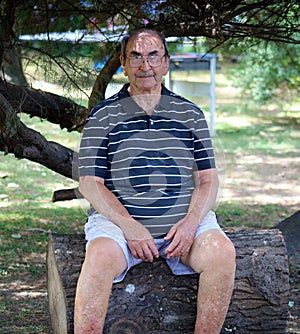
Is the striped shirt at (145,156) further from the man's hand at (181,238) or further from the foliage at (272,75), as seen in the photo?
the foliage at (272,75)

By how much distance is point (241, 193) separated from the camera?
7.25m

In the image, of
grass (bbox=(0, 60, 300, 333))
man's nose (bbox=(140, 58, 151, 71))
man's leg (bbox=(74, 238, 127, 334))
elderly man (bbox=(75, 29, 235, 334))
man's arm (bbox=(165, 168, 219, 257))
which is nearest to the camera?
man's leg (bbox=(74, 238, 127, 334))

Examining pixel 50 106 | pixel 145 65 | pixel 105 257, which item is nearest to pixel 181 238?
pixel 105 257

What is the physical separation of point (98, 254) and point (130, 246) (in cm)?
17

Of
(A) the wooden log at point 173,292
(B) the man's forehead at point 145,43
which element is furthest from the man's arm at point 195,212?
(B) the man's forehead at point 145,43

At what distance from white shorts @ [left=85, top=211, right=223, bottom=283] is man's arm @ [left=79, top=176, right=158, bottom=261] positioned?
0.02 m

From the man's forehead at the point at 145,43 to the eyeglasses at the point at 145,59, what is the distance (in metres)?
0.03

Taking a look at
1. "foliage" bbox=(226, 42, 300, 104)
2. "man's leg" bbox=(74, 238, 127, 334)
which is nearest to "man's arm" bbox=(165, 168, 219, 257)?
"man's leg" bbox=(74, 238, 127, 334)

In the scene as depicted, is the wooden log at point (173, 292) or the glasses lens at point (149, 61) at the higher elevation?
the glasses lens at point (149, 61)

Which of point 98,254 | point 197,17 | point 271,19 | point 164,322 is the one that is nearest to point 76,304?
point 98,254

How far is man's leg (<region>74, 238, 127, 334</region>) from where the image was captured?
280 cm

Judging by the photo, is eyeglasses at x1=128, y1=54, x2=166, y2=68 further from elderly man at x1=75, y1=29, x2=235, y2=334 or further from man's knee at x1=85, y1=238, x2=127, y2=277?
man's knee at x1=85, y1=238, x2=127, y2=277

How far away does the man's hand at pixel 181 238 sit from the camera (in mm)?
3000

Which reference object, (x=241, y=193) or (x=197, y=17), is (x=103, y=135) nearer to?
(x=197, y=17)
